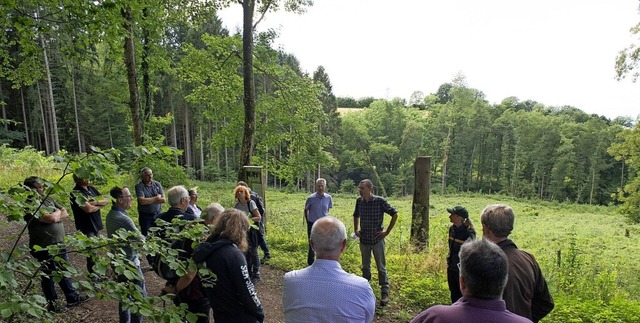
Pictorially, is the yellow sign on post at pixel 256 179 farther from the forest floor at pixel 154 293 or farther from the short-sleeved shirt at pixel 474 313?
the short-sleeved shirt at pixel 474 313

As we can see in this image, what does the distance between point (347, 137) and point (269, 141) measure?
47.2m

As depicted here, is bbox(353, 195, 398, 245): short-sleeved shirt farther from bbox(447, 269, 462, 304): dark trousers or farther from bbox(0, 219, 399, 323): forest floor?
bbox(447, 269, 462, 304): dark trousers

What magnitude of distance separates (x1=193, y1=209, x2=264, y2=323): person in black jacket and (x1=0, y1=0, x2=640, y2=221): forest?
829mm

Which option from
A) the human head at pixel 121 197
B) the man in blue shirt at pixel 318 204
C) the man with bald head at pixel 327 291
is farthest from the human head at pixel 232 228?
the man in blue shirt at pixel 318 204

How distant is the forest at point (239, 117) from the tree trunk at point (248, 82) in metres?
0.08

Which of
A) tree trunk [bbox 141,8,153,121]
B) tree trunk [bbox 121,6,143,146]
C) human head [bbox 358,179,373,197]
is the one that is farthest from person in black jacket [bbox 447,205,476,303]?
tree trunk [bbox 141,8,153,121]

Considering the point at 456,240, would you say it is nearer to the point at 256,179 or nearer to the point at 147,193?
the point at 147,193

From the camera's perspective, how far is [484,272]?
180 cm

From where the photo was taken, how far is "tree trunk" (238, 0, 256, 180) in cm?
969

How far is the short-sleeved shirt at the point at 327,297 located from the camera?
82.6 inches

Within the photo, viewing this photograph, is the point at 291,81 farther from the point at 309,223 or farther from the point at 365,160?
the point at 365,160

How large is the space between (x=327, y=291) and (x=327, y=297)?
0.11 ft

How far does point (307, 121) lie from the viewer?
1191 cm

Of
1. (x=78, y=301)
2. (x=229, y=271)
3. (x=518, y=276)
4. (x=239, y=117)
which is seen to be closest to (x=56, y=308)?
(x=78, y=301)
